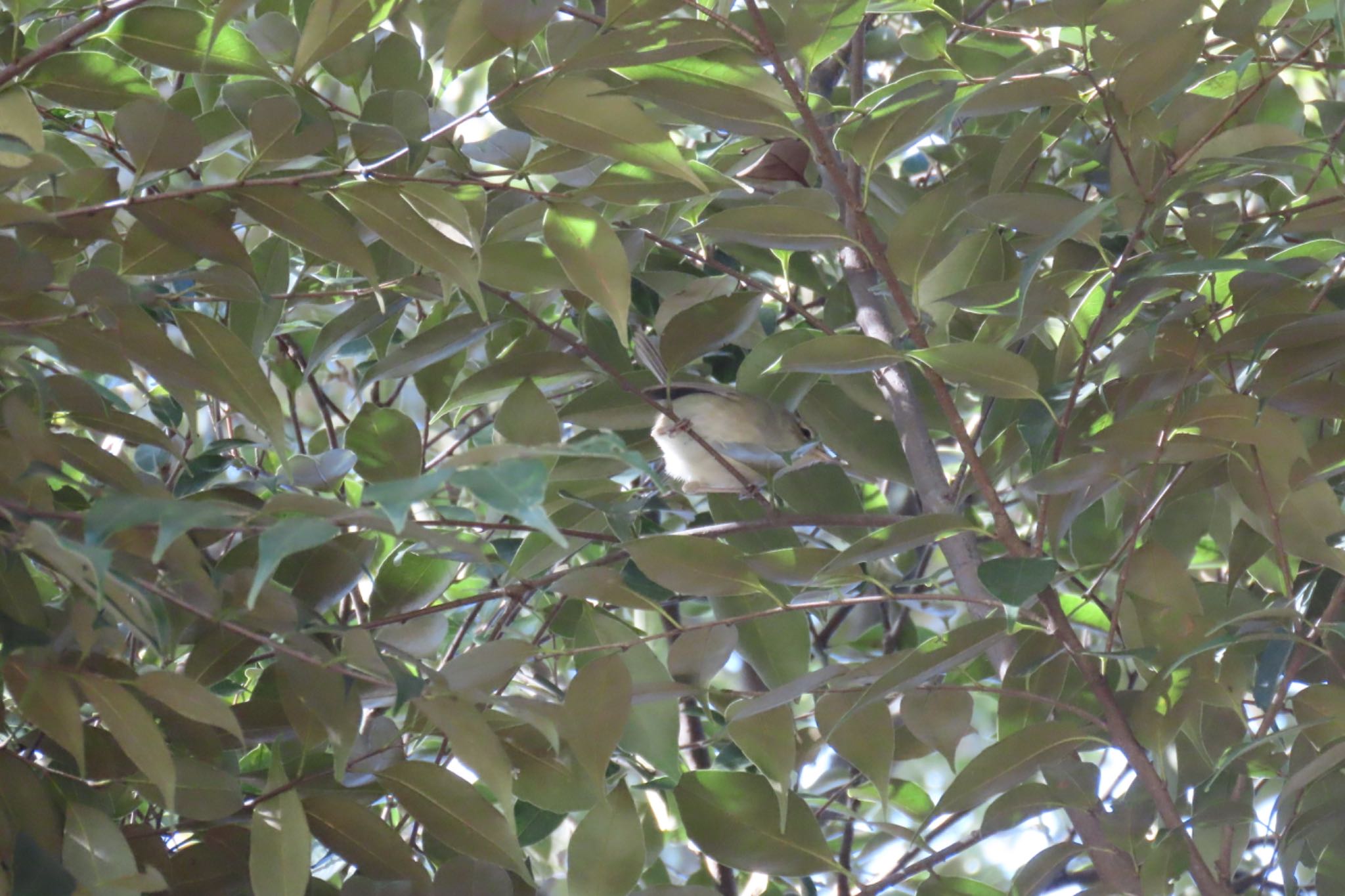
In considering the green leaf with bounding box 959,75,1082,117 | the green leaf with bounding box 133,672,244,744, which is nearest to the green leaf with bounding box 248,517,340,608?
the green leaf with bounding box 133,672,244,744

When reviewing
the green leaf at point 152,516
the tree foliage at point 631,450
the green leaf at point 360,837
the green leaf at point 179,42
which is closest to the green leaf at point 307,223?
the tree foliage at point 631,450

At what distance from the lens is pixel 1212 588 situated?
1.24m

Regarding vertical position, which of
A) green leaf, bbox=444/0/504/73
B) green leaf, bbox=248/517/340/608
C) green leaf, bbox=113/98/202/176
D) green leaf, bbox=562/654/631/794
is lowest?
green leaf, bbox=562/654/631/794

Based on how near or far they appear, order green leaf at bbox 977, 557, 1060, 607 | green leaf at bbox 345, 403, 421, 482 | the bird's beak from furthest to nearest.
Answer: the bird's beak
green leaf at bbox 345, 403, 421, 482
green leaf at bbox 977, 557, 1060, 607

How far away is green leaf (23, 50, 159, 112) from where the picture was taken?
3.35ft

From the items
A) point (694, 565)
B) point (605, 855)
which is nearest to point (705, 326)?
point (694, 565)

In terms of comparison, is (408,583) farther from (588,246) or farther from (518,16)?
(518,16)

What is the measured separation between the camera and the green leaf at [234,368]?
39.3 inches

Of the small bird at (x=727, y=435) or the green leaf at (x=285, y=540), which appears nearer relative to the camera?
the green leaf at (x=285, y=540)

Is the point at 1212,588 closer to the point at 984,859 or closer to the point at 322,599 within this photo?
the point at 322,599

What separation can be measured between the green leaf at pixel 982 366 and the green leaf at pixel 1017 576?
15cm

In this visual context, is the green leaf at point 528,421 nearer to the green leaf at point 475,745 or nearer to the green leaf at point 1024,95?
the green leaf at point 475,745

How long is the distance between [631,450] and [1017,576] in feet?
1.19

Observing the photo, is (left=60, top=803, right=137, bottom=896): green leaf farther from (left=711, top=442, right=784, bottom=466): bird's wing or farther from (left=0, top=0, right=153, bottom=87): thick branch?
(left=711, top=442, right=784, bottom=466): bird's wing
